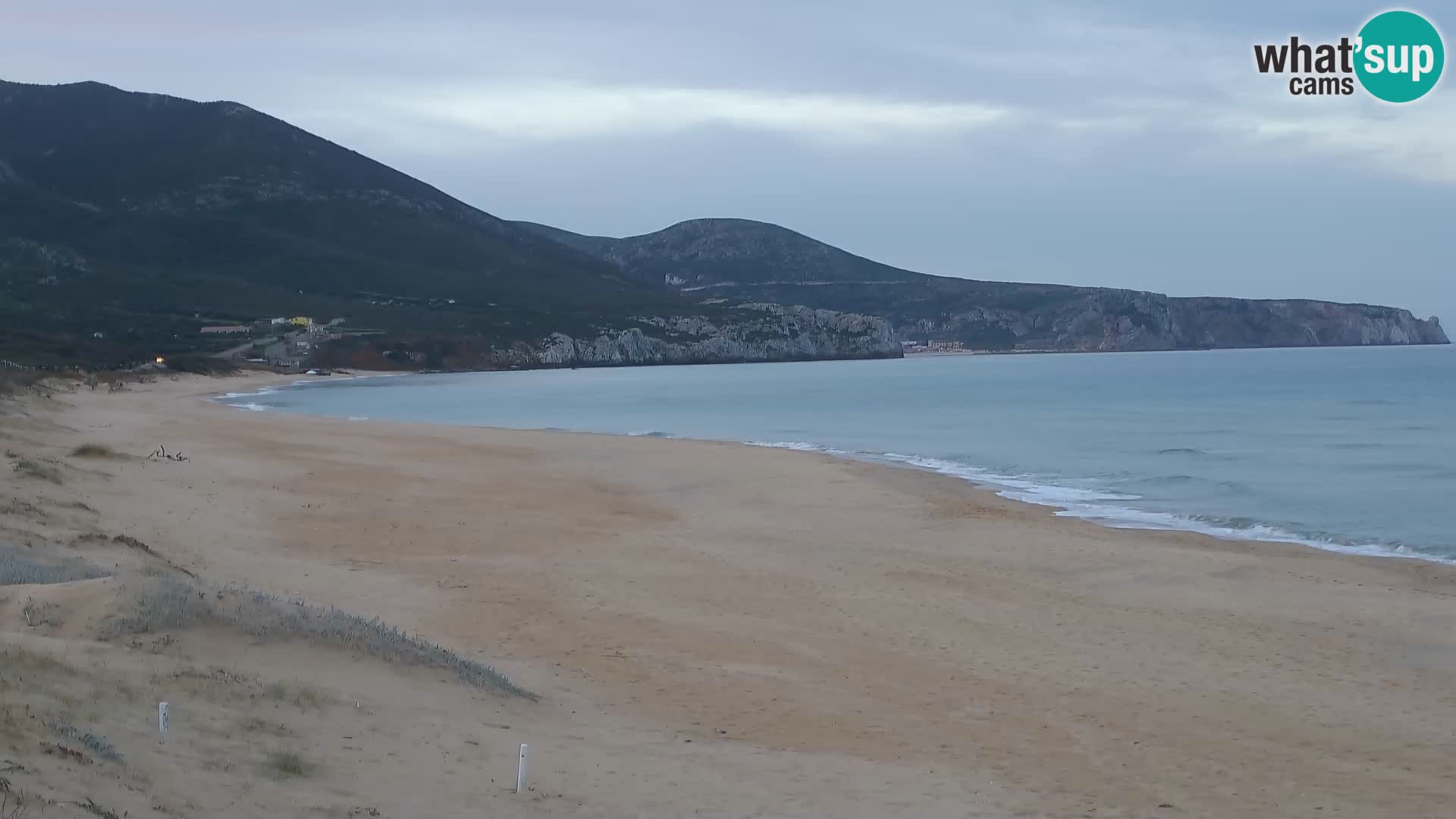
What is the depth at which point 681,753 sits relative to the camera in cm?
820

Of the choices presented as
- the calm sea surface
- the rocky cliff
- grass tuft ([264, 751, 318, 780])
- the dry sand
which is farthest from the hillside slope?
grass tuft ([264, 751, 318, 780])

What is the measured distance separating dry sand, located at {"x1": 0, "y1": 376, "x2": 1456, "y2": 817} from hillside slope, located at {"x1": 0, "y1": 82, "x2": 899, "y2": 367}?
87.8 metres

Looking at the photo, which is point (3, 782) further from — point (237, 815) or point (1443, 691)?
point (1443, 691)

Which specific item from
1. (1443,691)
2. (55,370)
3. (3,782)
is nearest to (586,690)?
(3,782)

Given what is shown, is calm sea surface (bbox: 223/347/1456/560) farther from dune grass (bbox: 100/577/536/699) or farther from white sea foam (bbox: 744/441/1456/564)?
dune grass (bbox: 100/577/536/699)

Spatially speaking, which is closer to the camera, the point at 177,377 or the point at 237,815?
the point at 237,815

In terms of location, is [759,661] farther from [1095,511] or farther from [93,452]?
[93,452]

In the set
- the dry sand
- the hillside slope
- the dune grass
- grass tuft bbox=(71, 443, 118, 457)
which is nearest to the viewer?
the dry sand

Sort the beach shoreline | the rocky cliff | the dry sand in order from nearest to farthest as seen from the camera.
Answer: the dry sand, the beach shoreline, the rocky cliff

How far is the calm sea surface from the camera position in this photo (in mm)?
23328

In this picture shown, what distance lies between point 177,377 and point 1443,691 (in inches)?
2844

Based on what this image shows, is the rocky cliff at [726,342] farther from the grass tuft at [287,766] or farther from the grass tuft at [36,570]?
the grass tuft at [287,766]

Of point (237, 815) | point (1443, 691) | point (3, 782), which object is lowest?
point (1443, 691)

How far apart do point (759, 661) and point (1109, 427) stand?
37308mm
